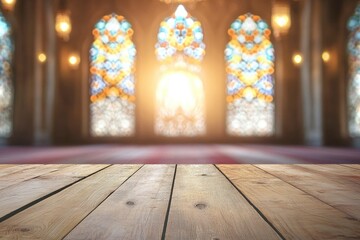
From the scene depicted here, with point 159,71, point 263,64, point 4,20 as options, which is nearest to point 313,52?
point 263,64

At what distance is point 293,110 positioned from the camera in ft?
29.5

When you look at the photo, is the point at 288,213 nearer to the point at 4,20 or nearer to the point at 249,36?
the point at 249,36

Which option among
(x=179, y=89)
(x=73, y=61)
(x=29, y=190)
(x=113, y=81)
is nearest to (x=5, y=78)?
(x=73, y=61)

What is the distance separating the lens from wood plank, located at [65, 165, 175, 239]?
0.87 meters

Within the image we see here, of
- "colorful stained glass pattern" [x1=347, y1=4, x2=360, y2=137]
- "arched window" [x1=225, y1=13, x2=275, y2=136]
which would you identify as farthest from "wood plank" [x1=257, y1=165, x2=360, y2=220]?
"arched window" [x1=225, y1=13, x2=275, y2=136]

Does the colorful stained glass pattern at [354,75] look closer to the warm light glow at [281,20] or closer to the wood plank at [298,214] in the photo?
the warm light glow at [281,20]

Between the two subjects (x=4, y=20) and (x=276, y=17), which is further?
(x=4, y=20)

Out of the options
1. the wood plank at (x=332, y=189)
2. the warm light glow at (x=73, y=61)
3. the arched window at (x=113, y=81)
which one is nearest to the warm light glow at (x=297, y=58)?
the arched window at (x=113, y=81)

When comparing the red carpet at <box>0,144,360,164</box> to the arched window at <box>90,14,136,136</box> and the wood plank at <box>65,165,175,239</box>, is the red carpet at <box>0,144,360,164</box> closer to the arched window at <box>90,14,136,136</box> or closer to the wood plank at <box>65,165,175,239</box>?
the wood plank at <box>65,165,175,239</box>

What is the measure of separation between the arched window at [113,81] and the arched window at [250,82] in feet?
8.14

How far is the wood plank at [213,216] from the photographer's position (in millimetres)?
877

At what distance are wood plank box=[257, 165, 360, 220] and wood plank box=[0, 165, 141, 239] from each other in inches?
31.5

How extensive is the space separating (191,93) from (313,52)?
3059 millimetres

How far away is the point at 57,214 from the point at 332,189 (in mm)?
1118
